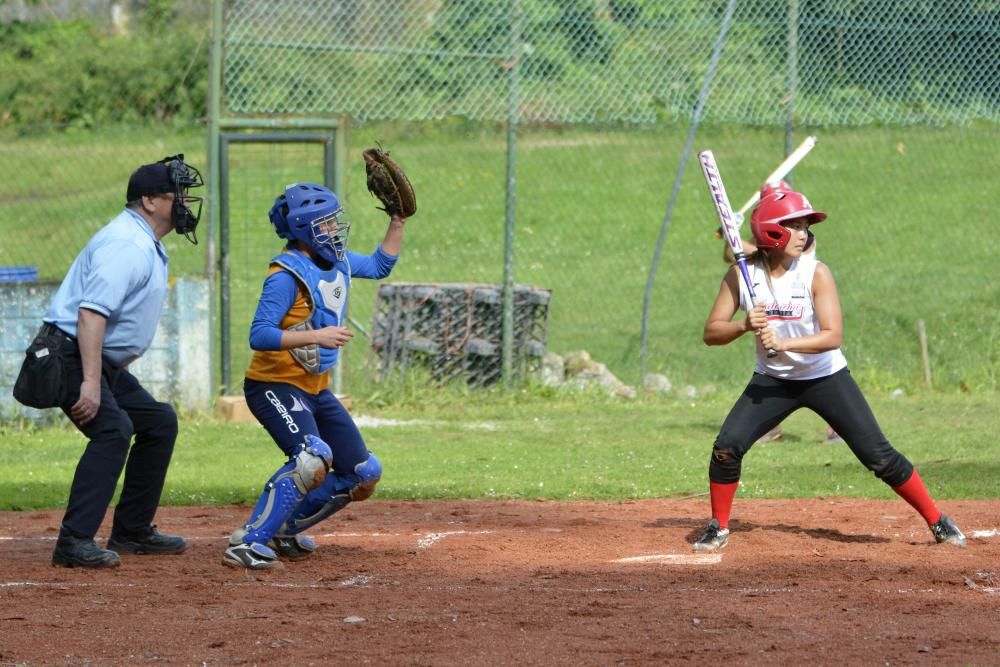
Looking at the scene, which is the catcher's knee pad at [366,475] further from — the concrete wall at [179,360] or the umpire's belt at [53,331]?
the concrete wall at [179,360]

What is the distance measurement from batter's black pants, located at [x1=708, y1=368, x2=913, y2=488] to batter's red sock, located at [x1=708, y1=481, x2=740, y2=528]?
0.11ft

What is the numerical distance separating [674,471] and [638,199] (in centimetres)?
1386

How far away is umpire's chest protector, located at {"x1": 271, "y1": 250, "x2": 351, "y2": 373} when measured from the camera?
672cm

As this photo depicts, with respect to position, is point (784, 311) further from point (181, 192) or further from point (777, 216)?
point (181, 192)

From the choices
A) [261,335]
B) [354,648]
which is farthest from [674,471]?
[354,648]

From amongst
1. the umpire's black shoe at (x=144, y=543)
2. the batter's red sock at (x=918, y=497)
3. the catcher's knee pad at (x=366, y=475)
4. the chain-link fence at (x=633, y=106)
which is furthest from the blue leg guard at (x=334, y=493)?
the chain-link fence at (x=633, y=106)

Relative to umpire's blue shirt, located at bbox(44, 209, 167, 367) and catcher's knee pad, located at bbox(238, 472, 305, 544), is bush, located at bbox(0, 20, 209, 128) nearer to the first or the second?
umpire's blue shirt, located at bbox(44, 209, 167, 367)

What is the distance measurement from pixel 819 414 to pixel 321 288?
251 cm

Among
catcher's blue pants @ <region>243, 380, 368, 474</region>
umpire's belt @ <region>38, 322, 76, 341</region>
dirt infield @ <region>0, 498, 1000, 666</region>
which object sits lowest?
dirt infield @ <region>0, 498, 1000, 666</region>

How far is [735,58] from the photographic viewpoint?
46.5 ft

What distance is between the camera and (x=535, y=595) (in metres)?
6.22

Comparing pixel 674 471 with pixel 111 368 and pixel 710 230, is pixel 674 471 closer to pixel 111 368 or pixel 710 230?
pixel 111 368

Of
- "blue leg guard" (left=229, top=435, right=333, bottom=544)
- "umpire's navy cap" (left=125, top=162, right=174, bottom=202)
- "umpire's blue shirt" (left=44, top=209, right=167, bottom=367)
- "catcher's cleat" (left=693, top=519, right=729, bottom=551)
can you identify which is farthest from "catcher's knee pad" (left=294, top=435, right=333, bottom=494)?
"catcher's cleat" (left=693, top=519, right=729, bottom=551)

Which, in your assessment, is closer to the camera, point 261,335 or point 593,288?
point 261,335
